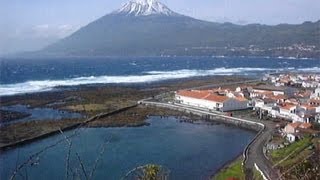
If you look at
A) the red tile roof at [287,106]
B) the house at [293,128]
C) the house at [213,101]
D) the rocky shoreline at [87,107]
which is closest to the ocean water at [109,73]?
the rocky shoreline at [87,107]

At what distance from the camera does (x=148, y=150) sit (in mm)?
17172

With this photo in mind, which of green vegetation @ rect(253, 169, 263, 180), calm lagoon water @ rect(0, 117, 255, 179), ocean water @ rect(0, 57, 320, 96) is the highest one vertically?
green vegetation @ rect(253, 169, 263, 180)

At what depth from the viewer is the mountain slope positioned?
4592 inches

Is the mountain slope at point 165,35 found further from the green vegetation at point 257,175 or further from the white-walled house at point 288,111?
the green vegetation at point 257,175

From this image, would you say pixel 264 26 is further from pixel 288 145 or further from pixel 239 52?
pixel 288 145

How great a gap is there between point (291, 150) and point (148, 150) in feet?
15.9

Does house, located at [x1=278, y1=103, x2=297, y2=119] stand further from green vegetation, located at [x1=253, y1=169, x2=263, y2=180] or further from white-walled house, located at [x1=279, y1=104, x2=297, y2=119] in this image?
green vegetation, located at [x1=253, y1=169, x2=263, y2=180]

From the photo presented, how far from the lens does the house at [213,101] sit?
26.0 m

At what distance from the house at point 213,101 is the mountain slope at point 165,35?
76.2m

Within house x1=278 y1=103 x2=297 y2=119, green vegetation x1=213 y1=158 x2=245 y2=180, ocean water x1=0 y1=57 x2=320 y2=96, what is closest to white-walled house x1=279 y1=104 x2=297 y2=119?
house x1=278 y1=103 x2=297 y2=119

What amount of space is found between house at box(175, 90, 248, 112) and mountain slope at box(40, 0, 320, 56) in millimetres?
76155

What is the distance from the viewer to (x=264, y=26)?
142m

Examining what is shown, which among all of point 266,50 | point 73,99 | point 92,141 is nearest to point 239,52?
point 266,50

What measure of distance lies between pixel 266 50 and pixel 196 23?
66790 millimetres
